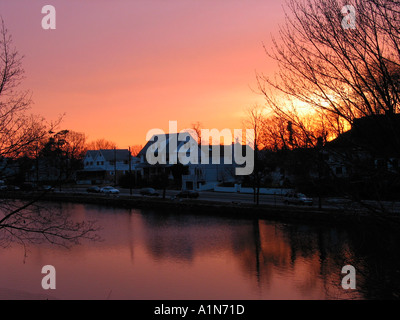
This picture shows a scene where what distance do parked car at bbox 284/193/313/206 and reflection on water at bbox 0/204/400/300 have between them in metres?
6.96

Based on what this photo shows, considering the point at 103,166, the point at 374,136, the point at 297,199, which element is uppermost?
the point at 103,166

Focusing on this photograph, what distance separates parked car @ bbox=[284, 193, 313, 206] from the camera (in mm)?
32750

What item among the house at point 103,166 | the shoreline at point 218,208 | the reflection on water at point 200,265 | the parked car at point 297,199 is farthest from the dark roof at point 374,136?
the house at point 103,166

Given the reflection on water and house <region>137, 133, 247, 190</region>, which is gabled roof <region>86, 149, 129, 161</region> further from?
the reflection on water

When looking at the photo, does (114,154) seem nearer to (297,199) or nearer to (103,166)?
(103,166)

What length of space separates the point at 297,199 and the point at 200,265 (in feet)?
60.1

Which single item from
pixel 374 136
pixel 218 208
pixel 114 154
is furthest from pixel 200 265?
pixel 114 154

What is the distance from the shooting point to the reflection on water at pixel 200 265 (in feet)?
44.3

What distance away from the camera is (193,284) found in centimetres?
1479

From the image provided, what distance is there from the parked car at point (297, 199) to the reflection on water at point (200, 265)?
6.96m

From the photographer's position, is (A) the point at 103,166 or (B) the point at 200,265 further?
(A) the point at 103,166

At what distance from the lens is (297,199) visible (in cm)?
3325
